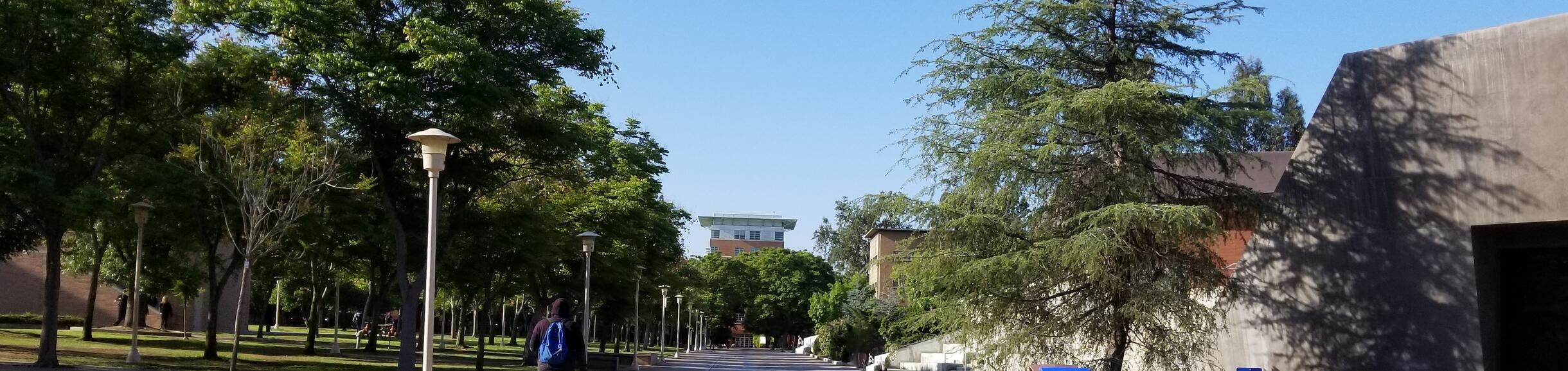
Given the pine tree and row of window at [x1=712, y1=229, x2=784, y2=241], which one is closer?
the pine tree

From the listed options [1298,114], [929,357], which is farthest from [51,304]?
[1298,114]

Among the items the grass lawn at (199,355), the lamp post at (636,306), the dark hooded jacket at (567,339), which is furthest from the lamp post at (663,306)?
the dark hooded jacket at (567,339)

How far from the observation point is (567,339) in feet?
42.7

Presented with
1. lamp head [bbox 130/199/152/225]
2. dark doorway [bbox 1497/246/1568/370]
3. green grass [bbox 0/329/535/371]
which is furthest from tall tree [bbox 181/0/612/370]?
dark doorway [bbox 1497/246/1568/370]

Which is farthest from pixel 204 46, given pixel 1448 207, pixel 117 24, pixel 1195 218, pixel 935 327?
pixel 1448 207

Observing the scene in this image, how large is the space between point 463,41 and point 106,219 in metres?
7.71

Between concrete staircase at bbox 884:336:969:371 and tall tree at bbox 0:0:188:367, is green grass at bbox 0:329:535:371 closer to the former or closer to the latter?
tall tree at bbox 0:0:188:367

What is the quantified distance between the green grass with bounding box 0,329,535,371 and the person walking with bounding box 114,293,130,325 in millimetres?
6513

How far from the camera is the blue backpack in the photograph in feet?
42.7

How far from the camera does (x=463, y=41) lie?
22.6 meters

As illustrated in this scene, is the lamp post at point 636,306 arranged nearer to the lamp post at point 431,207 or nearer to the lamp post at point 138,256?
the lamp post at point 138,256

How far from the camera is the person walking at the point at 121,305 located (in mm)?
48406

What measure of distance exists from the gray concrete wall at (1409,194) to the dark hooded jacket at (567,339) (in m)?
14.8

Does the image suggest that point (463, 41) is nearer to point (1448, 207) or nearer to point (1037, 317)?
point (1037, 317)
